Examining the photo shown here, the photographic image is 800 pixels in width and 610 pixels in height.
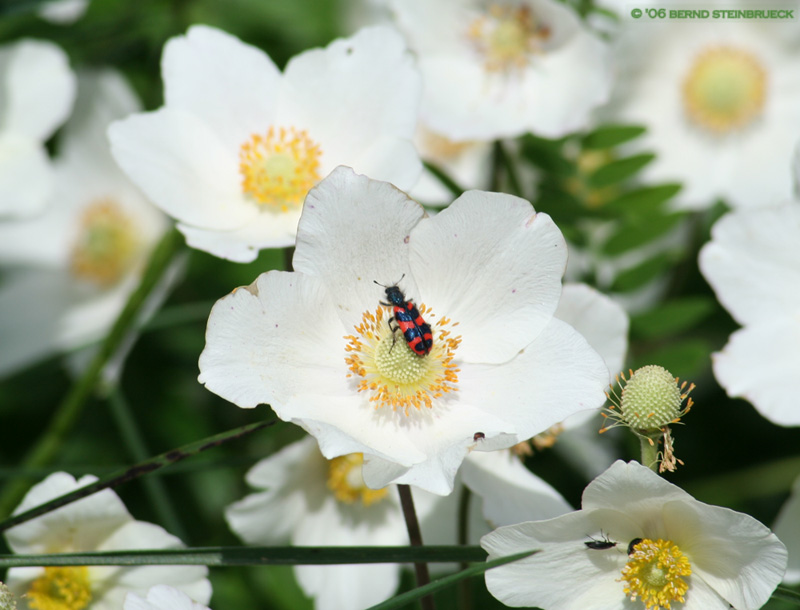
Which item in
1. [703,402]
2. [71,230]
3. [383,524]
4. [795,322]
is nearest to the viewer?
[795,322]

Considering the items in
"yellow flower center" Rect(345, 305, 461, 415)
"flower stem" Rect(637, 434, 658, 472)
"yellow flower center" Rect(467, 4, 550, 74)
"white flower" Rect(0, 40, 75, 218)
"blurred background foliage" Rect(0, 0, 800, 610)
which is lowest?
"blurred background foliage" Rect(0, 0, 800, 610)

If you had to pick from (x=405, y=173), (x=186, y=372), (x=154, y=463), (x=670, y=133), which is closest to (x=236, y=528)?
(x=154, y=463)

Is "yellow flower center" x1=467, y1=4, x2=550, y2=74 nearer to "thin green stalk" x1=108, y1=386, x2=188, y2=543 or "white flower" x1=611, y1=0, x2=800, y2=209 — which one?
"white flower" x1=611, y1=0, x2=800, y2=209

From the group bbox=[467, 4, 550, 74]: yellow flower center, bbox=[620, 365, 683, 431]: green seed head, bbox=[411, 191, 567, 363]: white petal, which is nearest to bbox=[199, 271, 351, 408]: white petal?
bbox=[411, 191, 567, 363]: white petal

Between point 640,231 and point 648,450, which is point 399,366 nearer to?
point 648,450

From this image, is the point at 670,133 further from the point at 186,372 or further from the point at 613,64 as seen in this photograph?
the point at 186,372

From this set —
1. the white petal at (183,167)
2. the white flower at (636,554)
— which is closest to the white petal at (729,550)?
the white flower at (636,554)

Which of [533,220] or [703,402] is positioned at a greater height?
[533,220]
